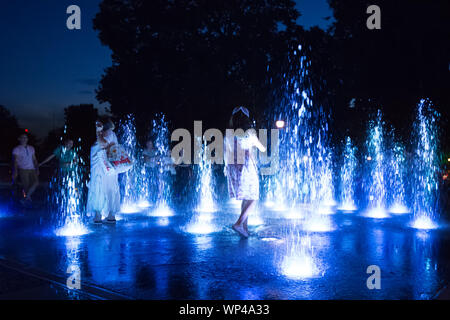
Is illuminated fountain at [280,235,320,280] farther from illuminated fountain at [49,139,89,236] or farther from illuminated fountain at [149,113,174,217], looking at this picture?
illuminated fountain at [149,113,174,217]

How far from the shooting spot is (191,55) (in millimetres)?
26672

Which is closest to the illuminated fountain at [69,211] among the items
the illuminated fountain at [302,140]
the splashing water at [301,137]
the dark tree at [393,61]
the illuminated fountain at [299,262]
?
the illuminated fountain at [299,262]

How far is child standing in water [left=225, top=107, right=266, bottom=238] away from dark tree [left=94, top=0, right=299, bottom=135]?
1939cm

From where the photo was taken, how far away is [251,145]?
22.2ft

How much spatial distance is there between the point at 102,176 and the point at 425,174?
42.5 feet

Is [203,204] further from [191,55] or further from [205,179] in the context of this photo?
[191,55]

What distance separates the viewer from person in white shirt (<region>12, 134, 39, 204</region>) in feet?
38.2

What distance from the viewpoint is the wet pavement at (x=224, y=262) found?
391cm

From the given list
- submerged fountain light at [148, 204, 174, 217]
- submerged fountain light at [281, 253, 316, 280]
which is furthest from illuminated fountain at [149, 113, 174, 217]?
submerged fountain light at [281, 253, 316, 280]

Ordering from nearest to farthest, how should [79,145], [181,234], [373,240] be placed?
1. [373,240]
2. [181,234]
3. [79,145]

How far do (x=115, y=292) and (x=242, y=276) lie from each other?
1272mm
